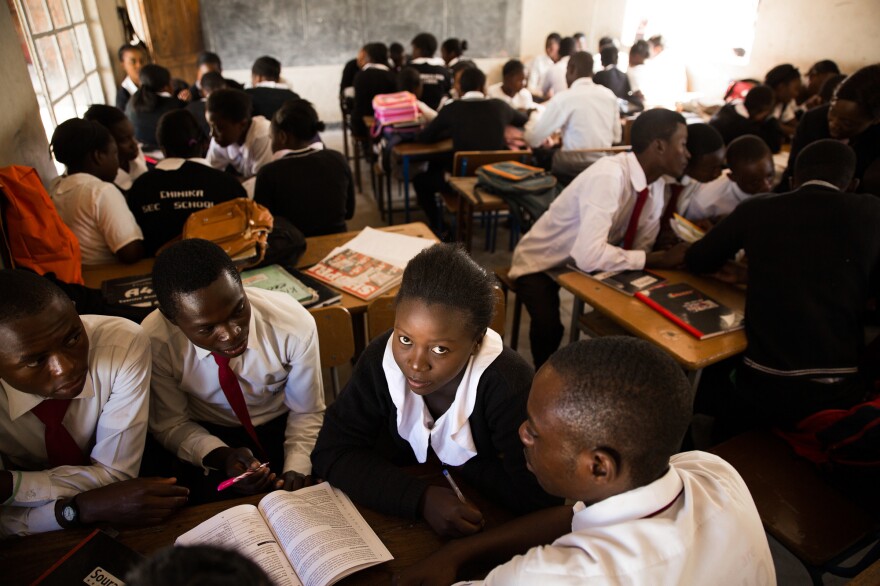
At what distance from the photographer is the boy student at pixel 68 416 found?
1112mm

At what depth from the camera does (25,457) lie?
4.31 ft

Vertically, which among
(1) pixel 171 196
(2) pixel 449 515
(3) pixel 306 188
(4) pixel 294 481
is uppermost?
(1) pixel 171 196

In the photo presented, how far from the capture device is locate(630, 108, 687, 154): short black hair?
2295 mm

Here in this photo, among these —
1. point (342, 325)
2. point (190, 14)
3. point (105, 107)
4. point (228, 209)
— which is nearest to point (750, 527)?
point (342, 325)

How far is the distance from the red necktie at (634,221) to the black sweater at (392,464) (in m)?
1.41

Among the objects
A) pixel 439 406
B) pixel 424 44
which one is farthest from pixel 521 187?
pixel 424 44

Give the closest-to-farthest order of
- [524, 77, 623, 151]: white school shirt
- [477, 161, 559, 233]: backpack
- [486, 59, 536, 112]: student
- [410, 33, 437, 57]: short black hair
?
[477, 161, 559, 233]: backpack, [524, 77, 623, 151]: white school shirt, [486, 59, 536, 112]: student, [410, 33, 437, 57]: short black hair

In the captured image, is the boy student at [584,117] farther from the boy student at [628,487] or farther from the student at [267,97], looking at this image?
the boy student at [628,487]

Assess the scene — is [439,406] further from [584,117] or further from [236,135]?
[584,117]

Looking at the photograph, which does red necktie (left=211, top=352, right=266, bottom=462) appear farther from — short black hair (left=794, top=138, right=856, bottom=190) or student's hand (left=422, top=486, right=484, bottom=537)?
short black hair (left=794, top=138, right=856, bottom=190)

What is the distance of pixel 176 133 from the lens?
2.79 meters

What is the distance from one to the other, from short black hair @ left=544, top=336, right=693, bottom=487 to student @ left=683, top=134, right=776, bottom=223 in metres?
2.08

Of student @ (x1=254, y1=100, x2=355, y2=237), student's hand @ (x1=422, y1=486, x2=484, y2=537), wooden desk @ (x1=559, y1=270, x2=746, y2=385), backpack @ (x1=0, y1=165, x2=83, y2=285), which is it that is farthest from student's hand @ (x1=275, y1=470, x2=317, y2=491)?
student @ (x1=254, y1=100, x2=355, y2=237)

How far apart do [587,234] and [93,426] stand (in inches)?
72.3
